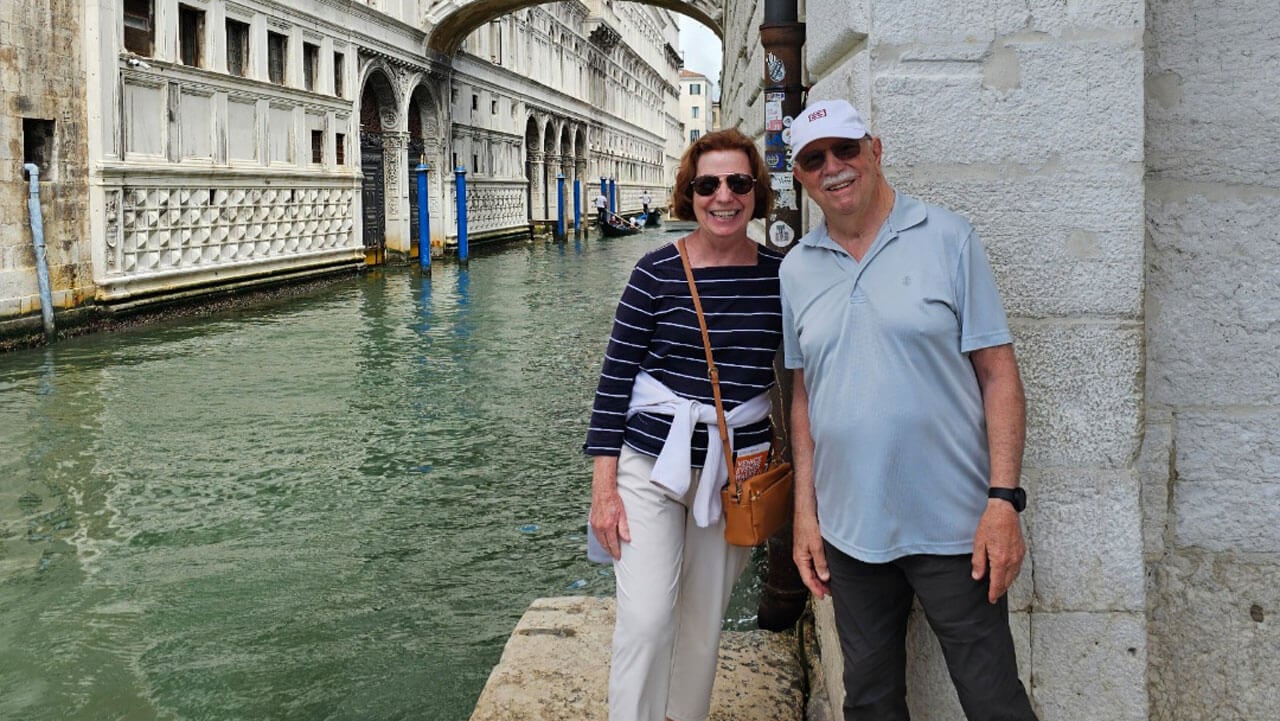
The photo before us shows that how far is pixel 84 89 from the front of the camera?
11945mm

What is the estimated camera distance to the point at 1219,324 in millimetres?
2467

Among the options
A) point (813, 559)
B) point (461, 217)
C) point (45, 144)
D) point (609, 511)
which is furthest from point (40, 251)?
point (461, 217)

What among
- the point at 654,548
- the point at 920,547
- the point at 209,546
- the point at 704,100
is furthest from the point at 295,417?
the point at 704,100

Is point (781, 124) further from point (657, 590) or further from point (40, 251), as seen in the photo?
point (40, 251)

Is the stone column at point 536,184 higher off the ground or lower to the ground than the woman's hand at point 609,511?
higher

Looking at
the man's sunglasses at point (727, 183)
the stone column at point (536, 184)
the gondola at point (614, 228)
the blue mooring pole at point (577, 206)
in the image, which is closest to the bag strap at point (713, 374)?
the man's sunglasses at point (727, 183)

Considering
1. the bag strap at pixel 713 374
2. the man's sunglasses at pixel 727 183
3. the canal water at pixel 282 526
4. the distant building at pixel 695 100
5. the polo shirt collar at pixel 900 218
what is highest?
the distant building at pixel 695 100

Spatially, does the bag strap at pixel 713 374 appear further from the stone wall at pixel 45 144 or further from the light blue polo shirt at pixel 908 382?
the stone wall at pixel 45 144

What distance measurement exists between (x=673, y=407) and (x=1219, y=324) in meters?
1.19

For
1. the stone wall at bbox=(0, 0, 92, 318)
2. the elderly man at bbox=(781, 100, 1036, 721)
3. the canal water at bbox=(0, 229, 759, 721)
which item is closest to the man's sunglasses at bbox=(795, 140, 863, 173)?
the elderly man at bbox=(781, 100, 1036, 721)

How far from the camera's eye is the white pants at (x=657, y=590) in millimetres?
2297

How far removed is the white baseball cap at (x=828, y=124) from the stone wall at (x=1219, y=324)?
874mm

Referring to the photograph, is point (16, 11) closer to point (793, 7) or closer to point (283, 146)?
point (283, 146)

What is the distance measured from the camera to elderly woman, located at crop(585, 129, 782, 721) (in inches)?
90.7
